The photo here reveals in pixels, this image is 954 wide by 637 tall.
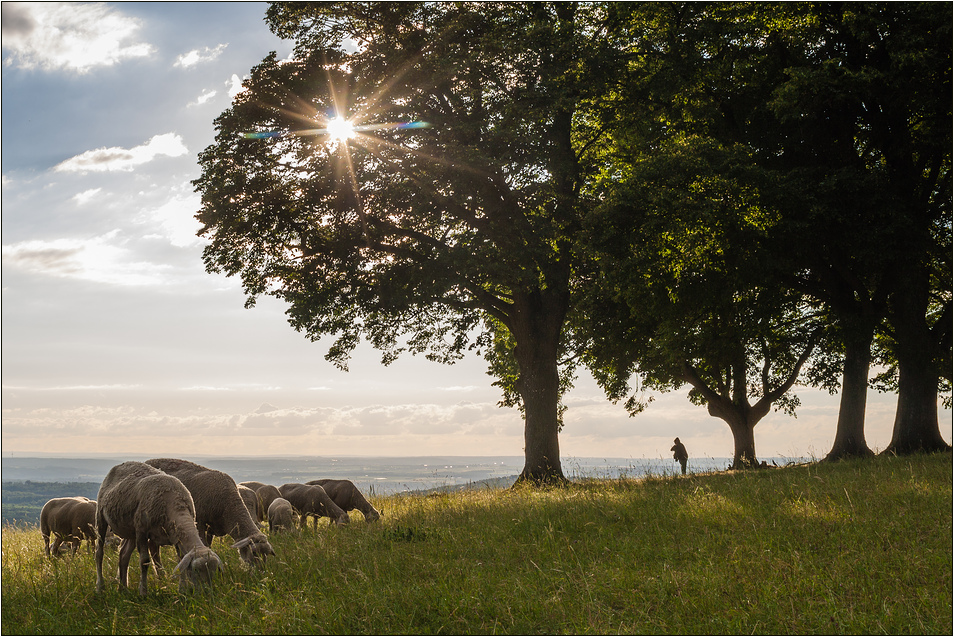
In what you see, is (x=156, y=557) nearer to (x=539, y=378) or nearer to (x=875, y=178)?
(x=539, y=378)

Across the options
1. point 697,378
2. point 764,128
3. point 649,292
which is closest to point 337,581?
point 649,292

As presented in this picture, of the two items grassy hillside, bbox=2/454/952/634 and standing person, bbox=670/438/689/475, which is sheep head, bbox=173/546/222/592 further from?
standing person, bbox=670/438/689/475

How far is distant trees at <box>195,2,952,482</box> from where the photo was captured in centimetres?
1772

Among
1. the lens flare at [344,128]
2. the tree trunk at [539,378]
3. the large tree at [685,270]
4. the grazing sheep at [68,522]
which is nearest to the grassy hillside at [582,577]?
the grazing sheep at [68,522]

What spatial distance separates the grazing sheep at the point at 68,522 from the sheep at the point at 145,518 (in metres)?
3.97

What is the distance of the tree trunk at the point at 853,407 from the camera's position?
2064 centimetres

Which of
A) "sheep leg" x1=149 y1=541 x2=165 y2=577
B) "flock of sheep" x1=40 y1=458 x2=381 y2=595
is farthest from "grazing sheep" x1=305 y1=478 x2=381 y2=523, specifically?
"sheep leg" x1=149 y1=541 x2=165 y2=577

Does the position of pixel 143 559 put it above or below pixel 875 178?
below

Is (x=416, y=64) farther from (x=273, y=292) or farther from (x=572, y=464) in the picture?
(x=572, y=464)

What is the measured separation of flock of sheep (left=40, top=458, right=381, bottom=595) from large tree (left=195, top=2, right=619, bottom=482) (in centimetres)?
875

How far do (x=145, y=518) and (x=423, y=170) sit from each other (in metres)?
12.4

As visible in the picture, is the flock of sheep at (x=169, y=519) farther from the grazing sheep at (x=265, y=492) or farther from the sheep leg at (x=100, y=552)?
the grazing sheep at (x=265, y=492)

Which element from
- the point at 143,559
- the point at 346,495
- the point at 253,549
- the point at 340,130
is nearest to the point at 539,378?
the point at 346,495

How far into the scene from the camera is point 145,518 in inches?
322
